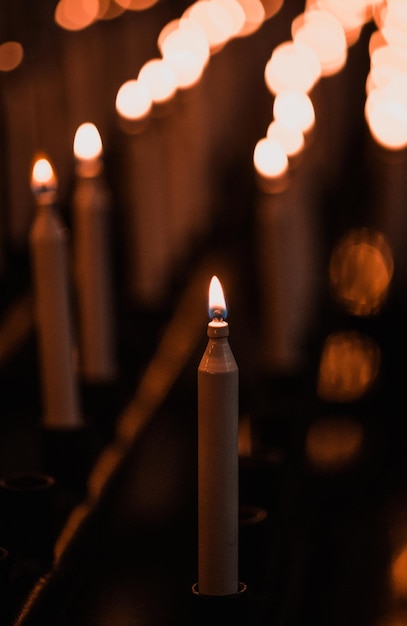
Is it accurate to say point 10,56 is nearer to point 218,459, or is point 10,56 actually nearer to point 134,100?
point 134,100

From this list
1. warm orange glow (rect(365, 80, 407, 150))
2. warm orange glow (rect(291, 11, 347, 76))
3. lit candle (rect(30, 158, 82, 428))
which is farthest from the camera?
warm orange glow (rect(291, 11, 347, 76))

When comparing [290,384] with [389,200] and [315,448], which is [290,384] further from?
[389,200]

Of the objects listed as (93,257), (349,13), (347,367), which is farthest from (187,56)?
(349,13)

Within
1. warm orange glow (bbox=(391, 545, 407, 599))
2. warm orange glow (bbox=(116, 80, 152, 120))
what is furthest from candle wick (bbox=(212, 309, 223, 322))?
warm orange glow (bbox=(116, 80, 152, 120))

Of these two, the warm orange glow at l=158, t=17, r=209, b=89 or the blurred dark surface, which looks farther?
the warm orange glow at l=158, t=17, r=209, b=89

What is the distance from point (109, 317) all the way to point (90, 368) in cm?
8

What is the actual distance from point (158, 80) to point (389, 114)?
631 mm

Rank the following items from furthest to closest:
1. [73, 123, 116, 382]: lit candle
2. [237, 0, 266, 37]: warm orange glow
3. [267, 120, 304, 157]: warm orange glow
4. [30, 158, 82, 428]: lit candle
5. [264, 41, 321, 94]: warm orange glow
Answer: [237, 0, 266, 37]: warm orange glow, [264, 41, 321, 94]: warm orange glow, [267, 120, 304, 157]: warm orange glow, [73, 123, 116, 382]: lit candle, [30, 158, 82, 428]: lit candle

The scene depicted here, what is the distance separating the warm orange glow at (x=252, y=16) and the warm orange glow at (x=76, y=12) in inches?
20.7

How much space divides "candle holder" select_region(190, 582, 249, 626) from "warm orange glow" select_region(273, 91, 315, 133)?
4.19 ft

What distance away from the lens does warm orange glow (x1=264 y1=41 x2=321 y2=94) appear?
10.5 feet

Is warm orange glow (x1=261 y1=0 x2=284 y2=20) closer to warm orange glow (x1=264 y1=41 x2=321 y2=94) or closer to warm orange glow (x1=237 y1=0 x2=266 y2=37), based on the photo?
warm orange glow (x1=237 y1=0 x2=266 y2=37)

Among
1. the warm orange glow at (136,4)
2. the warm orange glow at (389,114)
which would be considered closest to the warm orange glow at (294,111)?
the warm orange glow at (389,114)

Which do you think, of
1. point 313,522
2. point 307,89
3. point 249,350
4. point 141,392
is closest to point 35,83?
point 307,89
